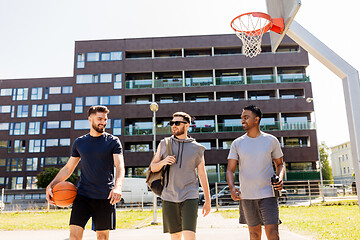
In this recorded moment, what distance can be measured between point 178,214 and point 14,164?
57097 mm

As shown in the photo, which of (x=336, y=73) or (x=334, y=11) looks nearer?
(x=336, y=73)

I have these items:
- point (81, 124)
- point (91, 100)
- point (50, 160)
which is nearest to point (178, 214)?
point (81, 124)

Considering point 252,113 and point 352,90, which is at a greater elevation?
point 352,90

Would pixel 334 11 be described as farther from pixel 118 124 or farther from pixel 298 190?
pixel 118 124

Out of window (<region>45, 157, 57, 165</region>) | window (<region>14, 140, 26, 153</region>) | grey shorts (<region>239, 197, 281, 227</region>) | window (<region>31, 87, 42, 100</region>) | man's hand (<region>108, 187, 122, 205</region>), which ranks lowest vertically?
grey shorts (<region>239, 197, 281, 227</region>)

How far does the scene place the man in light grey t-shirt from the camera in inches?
180

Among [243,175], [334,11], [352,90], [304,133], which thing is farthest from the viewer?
[304,133]

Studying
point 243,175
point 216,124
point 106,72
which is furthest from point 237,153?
point 106,72

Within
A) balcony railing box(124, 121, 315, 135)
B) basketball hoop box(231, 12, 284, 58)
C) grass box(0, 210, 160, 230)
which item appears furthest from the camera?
balcony railing box(124, 121, 315, 135)

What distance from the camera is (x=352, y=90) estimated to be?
5.25 m

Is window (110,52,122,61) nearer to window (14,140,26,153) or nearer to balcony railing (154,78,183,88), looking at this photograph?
balcony railing (154,78,183,88)

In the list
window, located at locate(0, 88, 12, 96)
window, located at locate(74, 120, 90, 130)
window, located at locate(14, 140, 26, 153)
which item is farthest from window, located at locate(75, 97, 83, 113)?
window, located at locate(0, 88, 12, 96)

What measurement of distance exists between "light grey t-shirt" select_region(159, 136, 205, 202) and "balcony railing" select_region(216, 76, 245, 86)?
37.6 m

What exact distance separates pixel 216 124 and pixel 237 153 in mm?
35510
